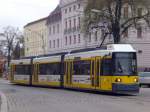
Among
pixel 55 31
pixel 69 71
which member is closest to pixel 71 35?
pixel 55 31

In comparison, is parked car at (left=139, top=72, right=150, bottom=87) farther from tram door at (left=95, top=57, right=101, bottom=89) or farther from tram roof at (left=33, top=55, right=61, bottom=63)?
tram door at (left=95, top=57, right=101, bottom=89)

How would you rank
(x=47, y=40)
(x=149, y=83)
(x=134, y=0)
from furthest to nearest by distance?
(x=47, y=40)
(x=134, y=0)
(x=149, y=83)

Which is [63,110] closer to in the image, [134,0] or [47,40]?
[134,0]

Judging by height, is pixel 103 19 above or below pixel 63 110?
above

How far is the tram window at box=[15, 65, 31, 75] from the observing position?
51.6 m

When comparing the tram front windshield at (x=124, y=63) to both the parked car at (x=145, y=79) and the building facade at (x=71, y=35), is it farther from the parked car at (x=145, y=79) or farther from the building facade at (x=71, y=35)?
the building facade at (x=71, y=35)

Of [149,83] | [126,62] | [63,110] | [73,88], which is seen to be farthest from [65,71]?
[63,110]

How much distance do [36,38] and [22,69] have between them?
8604 centimetres

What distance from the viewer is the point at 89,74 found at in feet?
117

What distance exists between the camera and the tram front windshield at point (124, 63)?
32781 millimetres

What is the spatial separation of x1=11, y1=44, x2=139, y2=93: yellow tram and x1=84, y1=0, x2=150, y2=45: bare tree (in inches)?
718

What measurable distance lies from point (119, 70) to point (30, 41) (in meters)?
114

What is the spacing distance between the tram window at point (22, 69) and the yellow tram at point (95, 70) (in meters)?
4.55

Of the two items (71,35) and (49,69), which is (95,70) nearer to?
(49,69)
